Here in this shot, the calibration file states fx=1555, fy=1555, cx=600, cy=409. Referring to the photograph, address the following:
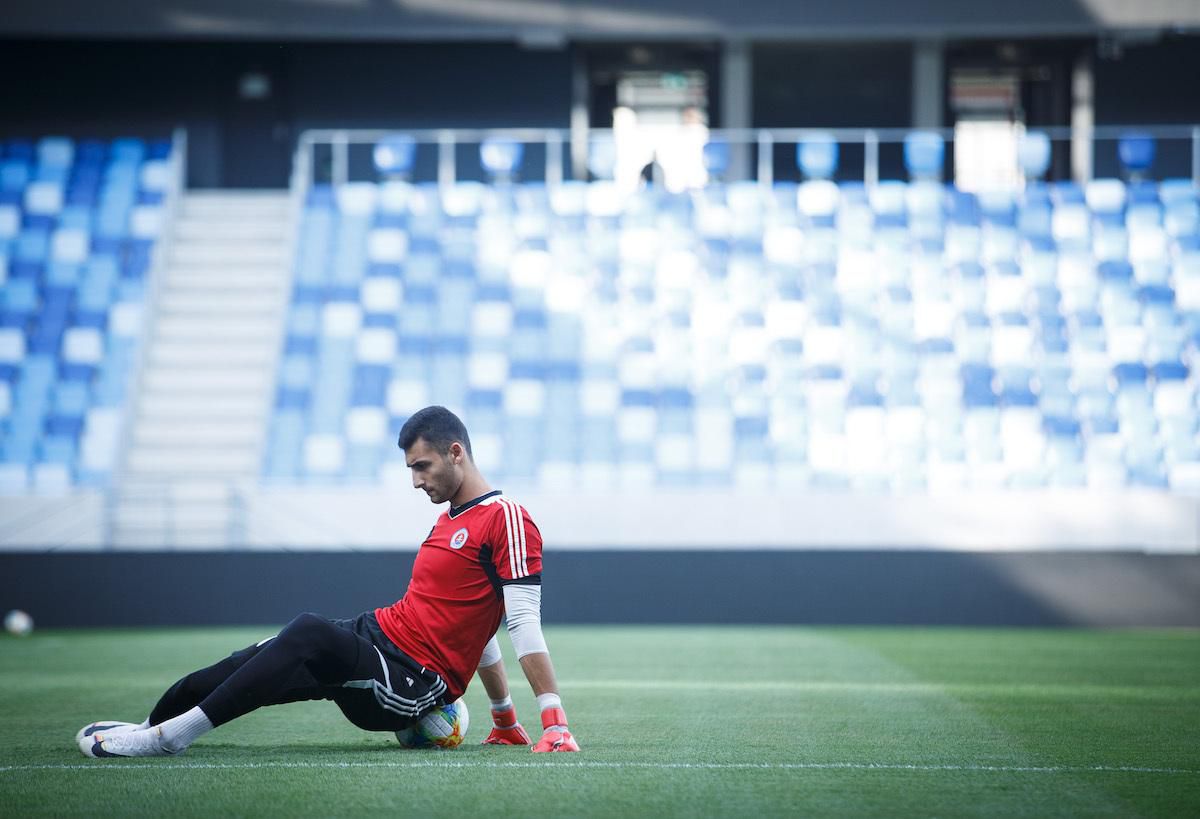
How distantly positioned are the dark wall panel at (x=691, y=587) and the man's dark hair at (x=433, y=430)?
737cm

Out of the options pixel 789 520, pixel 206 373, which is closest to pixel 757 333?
pixel 789 520

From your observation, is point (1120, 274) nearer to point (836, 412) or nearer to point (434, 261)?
point (836, 412)

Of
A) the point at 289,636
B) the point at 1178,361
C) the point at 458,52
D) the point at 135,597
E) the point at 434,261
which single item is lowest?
the point at 135,597

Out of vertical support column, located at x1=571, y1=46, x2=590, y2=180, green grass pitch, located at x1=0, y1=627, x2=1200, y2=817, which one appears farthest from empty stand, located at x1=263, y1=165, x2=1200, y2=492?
green grass pitch, located at x1=0, y1=627, x2=1200, y2=817

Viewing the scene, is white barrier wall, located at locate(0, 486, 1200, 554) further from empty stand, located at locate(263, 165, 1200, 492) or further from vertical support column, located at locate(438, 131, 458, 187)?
vertical support column, located at locate(438, 131, 458, 187)

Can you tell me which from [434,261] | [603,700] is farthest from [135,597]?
[603,700]

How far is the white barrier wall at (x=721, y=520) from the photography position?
43.8ft

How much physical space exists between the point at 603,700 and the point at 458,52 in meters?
12.9

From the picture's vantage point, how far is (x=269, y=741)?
18.5 feet

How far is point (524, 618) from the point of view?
4945 millimetres

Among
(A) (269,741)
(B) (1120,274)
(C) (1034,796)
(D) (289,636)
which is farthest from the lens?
(B) (1120,274)

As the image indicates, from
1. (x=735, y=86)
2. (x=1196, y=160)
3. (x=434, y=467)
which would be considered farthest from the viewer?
(x=735, y=86)

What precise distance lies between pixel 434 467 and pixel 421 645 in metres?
0.60

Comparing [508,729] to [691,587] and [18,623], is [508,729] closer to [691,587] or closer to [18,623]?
[691,587]
